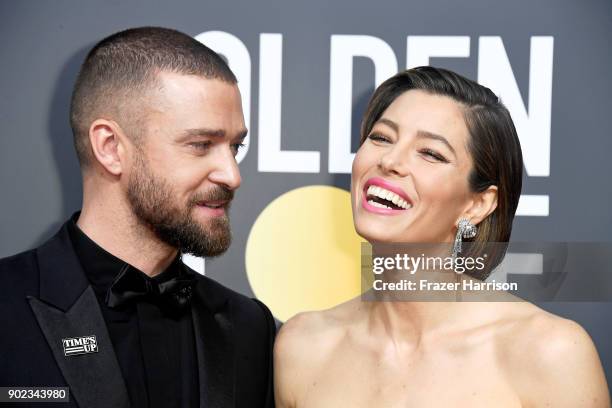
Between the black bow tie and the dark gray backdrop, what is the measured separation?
25.8 inches

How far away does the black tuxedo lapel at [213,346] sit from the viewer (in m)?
2.10

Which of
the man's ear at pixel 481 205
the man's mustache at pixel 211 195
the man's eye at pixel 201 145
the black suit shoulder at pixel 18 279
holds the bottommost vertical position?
the black suit shoulder at pixel 18 279

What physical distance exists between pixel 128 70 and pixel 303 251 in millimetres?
964

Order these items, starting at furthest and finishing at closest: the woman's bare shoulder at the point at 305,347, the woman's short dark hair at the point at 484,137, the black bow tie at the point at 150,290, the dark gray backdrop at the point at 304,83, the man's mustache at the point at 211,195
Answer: the dark gray backdrop at the point at 304,83, the woman's bare shoulder at the point at 305,347, the woman's short dark hair at the point at 484,137, the man's mustache at the point at 211,195, the black bow tie at the point at 150,290

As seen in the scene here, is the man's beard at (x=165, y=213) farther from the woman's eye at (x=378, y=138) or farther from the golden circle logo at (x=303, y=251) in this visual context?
the golden circle logo at (x=303, y=251)

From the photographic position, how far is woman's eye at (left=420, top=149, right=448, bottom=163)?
7.30ft

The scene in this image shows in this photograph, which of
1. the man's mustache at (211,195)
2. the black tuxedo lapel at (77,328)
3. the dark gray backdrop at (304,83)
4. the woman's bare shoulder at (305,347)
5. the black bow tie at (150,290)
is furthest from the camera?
the dark gray backdrop at (304,83)

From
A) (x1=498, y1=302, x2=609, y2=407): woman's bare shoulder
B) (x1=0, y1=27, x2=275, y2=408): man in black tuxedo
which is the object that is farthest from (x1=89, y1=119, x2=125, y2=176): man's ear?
(x1=498, y1=302, x2=609, y2=407): woman's bare shoulder

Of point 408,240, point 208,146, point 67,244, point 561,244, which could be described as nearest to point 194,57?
point 208,146

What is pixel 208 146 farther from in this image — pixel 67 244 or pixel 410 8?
pixel 410 8

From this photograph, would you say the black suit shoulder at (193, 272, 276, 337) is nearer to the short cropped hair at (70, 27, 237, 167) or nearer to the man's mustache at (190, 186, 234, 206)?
the man's mustache at (190, 186, 234, 206)

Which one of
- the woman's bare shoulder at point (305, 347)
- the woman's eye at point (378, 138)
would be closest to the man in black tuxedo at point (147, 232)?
the woman's bare shoulder at point (305, 347)

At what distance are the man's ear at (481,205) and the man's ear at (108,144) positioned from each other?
1015 mm

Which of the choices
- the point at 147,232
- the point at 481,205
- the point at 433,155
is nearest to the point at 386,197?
the point at 433,155
